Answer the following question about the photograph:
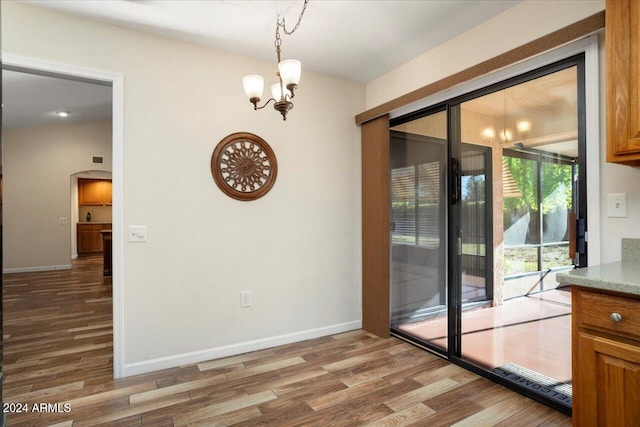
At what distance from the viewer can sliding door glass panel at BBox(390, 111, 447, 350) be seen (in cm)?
311

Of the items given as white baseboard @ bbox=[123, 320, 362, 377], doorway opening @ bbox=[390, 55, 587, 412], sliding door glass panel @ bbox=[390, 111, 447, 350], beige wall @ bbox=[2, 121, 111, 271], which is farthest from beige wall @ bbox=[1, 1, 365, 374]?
beige wall @ bbox=[2, 121, 111, 271]

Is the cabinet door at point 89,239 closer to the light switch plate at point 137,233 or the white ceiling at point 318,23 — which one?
the light switch plate at point 137,233

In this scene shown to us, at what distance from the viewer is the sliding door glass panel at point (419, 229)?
3107 mm

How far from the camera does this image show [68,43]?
8.14 feet

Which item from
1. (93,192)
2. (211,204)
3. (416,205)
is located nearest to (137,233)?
(211,204)

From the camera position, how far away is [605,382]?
4.83 feet

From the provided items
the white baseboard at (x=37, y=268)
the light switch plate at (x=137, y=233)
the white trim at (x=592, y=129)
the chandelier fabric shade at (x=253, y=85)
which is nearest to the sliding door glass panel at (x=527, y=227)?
the white trim at (x=592, y=129)

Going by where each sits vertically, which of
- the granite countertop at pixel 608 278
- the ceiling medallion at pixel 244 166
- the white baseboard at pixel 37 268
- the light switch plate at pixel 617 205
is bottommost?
the white baseboard at pixel 37 268

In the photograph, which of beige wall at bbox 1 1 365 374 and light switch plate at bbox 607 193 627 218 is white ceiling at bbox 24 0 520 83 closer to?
beige wall at bbox 1 1 365 374

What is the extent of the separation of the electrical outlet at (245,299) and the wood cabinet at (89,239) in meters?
8.46

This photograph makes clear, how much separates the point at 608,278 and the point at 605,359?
34 cm

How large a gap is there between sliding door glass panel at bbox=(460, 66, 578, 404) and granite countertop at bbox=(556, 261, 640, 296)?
57 cm

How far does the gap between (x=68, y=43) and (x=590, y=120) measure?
11.4ft

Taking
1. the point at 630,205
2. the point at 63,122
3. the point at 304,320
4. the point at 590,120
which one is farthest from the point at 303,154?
the point at 63,122
